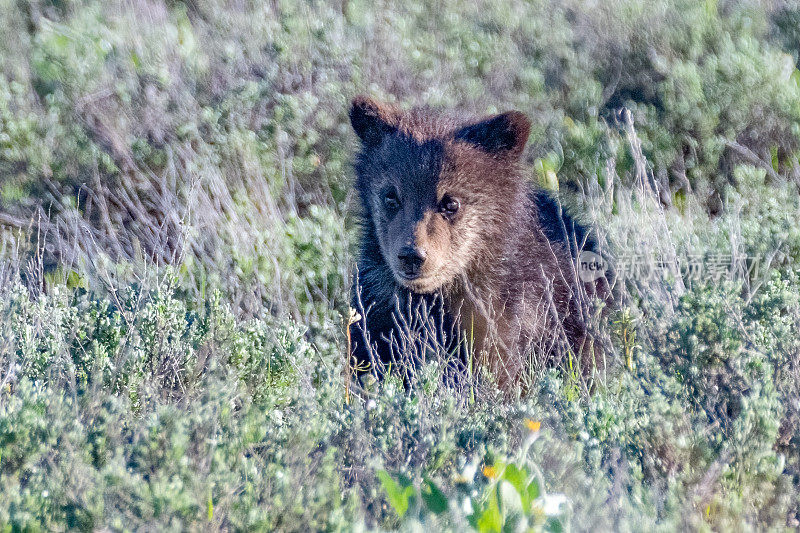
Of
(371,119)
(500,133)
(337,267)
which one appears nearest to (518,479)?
(500,133)

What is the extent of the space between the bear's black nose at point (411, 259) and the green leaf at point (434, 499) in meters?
1.92

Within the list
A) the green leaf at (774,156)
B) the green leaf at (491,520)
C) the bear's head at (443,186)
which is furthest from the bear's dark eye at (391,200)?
the green leaf at (774,156)

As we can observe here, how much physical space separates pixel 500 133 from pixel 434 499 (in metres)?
2.71

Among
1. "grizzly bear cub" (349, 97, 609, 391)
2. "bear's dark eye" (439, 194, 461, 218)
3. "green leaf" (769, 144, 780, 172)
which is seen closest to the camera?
"grizzly bear cub" (349, 97, 609, 391)

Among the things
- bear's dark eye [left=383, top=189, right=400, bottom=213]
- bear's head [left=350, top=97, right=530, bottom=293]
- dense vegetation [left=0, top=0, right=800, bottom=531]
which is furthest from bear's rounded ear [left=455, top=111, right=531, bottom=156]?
dense vegetation [left=0, top=0, right=800, bottom=531]

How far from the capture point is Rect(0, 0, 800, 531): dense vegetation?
8.00 feet

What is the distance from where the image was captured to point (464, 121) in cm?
493

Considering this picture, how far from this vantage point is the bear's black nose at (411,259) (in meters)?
4.18

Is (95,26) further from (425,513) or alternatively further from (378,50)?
(425,513)

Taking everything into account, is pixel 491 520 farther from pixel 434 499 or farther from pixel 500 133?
pixel 500 133

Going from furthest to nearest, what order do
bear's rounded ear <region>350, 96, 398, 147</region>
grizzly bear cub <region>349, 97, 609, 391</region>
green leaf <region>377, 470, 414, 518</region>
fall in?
bear's rounded ear <region>350, 96, 398, 147</region> → grizzly bear cub <region>349, 97, 609, 391</region> → green leaf <region>377, 470, 414, 518</region>

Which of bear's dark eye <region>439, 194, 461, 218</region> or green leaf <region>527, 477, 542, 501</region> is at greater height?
green leaf <region>527, 477, 542, 501</region>

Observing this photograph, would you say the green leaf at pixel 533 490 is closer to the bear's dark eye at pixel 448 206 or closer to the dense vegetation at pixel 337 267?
the dense vegetation at pixel 337 267

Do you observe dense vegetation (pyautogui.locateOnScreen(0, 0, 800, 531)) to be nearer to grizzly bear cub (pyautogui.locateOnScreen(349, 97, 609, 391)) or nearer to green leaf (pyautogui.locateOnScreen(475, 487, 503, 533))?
green leaf (pyautogui.locateOnScreen(475, 487, 503, 533))
